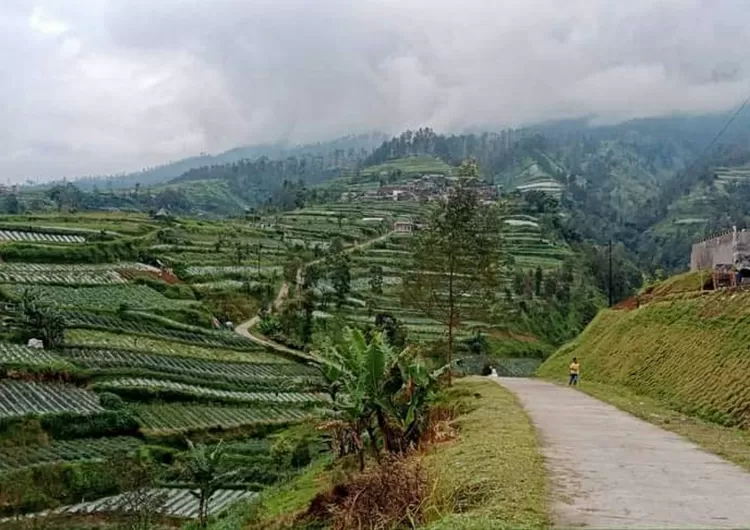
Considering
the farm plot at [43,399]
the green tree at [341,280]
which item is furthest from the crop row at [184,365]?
the green tree at [341,280]

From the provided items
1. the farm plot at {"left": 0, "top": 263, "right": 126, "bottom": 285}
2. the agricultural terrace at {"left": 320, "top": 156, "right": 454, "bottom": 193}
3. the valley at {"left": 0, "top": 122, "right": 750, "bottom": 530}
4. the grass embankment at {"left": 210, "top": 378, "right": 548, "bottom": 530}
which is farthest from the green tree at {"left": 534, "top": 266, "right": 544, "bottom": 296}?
the agricultural terrace at {"left": 320, "top": 156, "right": 454, "bottom": 193}

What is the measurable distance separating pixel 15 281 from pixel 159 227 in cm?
2851

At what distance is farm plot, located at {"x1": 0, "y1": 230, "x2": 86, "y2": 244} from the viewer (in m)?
68.3

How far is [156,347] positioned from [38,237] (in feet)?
82.1

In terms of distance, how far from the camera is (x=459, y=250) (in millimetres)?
26219

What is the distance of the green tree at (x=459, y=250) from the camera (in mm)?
26219

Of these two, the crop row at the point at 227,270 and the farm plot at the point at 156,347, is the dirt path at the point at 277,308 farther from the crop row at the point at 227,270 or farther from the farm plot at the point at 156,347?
the crop row at the point at 227,270

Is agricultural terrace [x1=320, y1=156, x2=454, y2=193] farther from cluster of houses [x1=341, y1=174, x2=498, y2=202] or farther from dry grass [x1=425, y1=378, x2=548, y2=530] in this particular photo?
dry grass [x1=425, y1=378, x2=548, y2=530]

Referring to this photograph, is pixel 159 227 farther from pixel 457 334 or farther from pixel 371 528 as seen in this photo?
pixel 371 528

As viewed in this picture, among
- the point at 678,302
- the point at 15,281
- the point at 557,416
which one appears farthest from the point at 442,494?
the point at 15,281

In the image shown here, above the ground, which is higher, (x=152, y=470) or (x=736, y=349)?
(x=736, y=349)

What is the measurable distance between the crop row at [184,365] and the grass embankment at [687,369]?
2596cm

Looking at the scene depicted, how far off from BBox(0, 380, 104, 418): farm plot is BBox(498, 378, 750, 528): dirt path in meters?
28.6

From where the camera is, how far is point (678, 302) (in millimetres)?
24875
